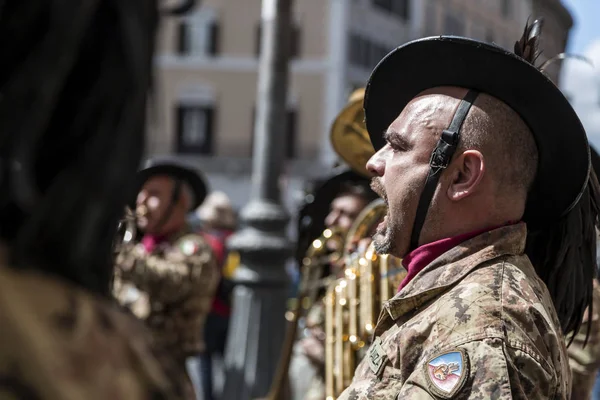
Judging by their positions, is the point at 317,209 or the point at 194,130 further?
the point at 194,130

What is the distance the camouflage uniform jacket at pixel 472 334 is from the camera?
1.89 metres

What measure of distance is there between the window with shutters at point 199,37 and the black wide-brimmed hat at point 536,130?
30.4m

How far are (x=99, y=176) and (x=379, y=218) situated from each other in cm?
303

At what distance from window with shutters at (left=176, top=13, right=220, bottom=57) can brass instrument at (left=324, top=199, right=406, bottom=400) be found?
97.3ft

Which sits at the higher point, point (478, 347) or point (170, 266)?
point (478, 347)

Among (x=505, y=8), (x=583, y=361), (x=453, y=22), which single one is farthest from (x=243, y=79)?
(x=583, y=361)

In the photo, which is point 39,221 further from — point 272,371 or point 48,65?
point 272,371

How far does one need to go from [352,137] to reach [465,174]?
1.63m

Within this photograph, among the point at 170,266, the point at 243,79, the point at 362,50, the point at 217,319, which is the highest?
the point at 362,50

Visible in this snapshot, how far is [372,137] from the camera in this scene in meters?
2.92

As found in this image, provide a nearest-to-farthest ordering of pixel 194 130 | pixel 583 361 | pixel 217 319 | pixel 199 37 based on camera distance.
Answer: pixel 583 361
pixel 217 319
pixel 194 130
pixel 199 37

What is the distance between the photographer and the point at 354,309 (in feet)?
11.5

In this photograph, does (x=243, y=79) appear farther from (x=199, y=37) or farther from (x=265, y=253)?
(x=265, y=253)

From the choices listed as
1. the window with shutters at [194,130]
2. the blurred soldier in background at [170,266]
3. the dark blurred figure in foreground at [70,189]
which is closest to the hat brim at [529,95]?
the dark blurred figure in foreground at [70,189]
